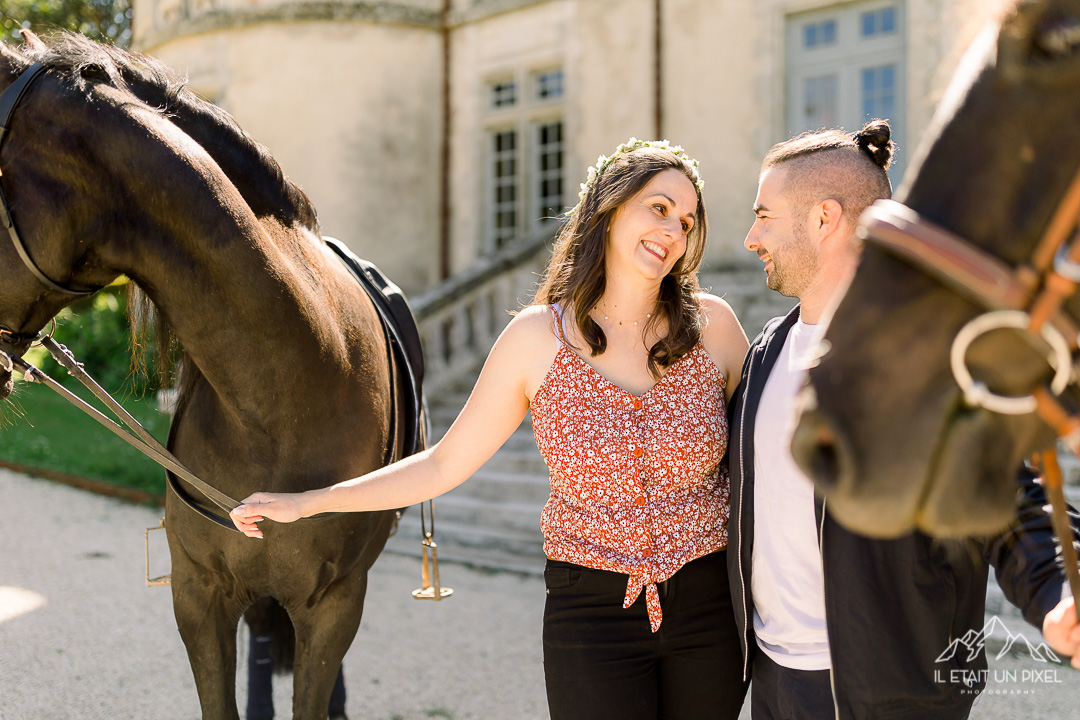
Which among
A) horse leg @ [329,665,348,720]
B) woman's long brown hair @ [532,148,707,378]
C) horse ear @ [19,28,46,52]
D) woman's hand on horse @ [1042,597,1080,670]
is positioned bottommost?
horse leg @ [329,665,348,720]

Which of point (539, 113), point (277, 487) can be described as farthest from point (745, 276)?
point (277, 487)

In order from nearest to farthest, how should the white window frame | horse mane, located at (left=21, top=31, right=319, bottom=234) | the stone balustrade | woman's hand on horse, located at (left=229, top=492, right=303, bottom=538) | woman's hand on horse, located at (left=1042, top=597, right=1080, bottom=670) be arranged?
woman's hand on horse, located at (left=1042, top=597, right=1080, bottom=670), horse mane, located at (left=21, top=31, right=319, bottom=234), woman's hand on horse, located at (left=229, top=492, right=303, bottom=538), the stone balustrade, the white window frame

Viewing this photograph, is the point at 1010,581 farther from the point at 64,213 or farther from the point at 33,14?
the point at 33,14

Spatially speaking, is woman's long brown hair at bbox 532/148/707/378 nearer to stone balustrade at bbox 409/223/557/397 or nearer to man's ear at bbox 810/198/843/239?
man's ear at bbox 810/198/843/239

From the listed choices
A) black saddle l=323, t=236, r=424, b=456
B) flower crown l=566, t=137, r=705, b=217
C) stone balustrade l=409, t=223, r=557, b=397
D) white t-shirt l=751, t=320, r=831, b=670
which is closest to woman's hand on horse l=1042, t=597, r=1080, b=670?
white t-shirt l=751, t=320, r=831, b=670

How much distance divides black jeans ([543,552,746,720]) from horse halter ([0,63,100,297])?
1.34 metres

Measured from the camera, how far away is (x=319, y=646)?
2.17 m

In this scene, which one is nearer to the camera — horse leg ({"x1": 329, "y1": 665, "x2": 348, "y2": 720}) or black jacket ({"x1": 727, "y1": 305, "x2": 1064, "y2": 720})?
black jacket ({"x1": 727, "y1": 305, "x2": 1064, "y2": 720})

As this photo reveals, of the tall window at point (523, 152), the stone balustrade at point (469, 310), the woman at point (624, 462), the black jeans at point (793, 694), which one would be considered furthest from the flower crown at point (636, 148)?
the tall window at point (523, 152)

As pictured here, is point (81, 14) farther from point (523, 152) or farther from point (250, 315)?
point (250, 315)

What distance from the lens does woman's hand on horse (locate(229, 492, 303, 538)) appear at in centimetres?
183

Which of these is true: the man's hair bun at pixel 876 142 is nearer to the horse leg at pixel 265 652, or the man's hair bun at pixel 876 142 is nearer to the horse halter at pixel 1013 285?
the horse halter at pixel 1013 285

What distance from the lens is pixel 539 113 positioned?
9.75m

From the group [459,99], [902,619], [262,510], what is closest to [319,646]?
[262,510]
